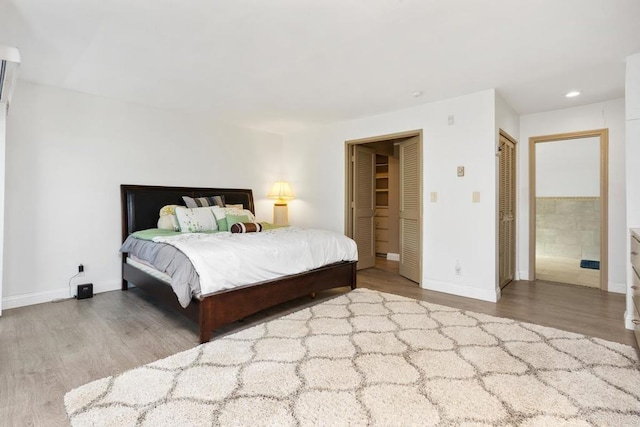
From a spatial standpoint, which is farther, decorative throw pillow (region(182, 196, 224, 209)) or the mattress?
decorative throw pillow (region(182, 196, 224, 209))

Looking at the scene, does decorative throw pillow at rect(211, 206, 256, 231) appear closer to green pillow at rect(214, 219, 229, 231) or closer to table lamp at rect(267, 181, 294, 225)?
green pillow at rect(214, 219, 229, 231)

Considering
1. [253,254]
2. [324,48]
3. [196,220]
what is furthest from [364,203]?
[324,48]

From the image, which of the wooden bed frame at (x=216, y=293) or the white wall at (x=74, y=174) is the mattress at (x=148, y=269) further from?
the white wall at (x=74, y=174)

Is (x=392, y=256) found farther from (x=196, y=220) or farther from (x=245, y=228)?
(x=196, y=220)

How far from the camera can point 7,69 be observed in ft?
6.70

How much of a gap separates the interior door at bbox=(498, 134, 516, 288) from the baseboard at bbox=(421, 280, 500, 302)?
464 mm

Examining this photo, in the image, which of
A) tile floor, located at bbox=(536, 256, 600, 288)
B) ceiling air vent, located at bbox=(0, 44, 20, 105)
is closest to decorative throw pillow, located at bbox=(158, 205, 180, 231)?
ceiling air vent, located at bbox=(0, 44, 20, 105)

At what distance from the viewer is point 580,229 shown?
20.5 feet

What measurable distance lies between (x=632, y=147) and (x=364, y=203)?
3257mm

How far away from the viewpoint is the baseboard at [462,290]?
352 cm

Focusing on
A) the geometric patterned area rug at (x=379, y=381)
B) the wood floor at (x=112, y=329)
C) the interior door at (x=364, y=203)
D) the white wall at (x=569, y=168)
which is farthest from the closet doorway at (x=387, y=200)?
the white wall at (x=569, y=168)

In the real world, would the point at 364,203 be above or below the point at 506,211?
above

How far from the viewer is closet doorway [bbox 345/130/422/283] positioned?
172 inches

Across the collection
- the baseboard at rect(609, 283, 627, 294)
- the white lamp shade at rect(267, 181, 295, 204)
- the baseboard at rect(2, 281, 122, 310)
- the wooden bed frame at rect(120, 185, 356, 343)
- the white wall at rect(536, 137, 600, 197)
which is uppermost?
the white wall at rect(536, 137, 600, 197)
